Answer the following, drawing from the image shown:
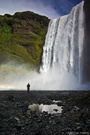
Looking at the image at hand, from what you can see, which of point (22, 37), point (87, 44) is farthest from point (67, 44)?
point (22, 37)

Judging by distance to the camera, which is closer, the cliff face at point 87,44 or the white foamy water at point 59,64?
the cliff face at point 87,44

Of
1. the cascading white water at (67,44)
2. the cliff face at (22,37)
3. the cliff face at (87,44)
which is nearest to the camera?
the cliff face at (87,44)

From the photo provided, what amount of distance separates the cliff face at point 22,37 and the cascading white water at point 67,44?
9.58m

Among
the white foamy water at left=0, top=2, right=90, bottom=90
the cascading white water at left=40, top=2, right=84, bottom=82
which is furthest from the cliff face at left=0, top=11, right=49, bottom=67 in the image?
the cascading white water at left=40, top=2, right=84, bottom=82

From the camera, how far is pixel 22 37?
358 feet

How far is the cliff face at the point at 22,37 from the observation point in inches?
3903

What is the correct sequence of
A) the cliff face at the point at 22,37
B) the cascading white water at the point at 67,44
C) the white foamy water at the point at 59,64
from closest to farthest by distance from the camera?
1. the white foamy water at the point at 59,64
2. the cascading white water at the point at 67,44
3. the cliff face at the point at 22,37

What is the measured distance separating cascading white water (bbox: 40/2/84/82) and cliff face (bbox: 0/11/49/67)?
9581 millimetres

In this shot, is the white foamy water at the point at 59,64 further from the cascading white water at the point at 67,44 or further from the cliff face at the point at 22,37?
the cliff face at the point at 22,37

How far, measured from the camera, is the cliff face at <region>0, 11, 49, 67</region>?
3903 inches

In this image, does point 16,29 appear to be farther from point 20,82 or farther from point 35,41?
point 20,82

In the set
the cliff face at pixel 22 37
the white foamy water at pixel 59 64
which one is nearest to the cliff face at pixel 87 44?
the white foamy water at pixel 59 64

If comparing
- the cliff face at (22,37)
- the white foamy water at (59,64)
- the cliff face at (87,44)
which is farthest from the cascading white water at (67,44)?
the cliff face at (22,37)

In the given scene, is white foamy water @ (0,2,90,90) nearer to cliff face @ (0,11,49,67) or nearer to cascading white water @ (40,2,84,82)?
cascading white water @ (40,2,84,82)
